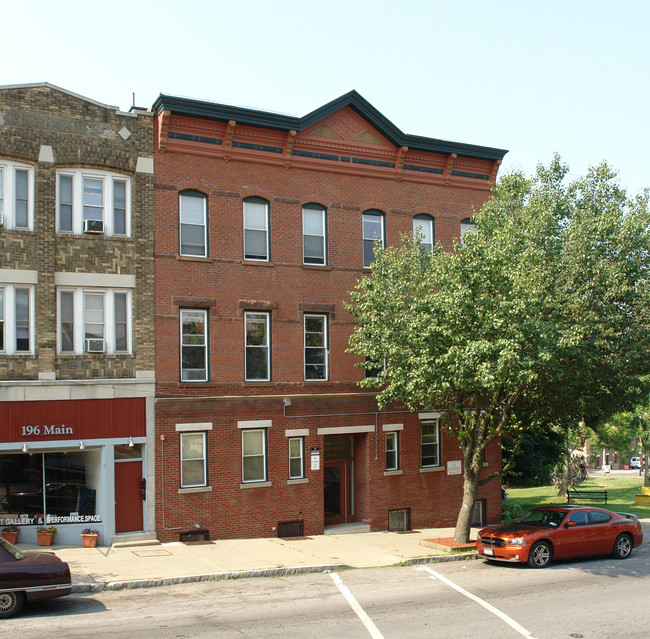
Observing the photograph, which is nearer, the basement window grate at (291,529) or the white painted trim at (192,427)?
the white painted trim at (192,427)

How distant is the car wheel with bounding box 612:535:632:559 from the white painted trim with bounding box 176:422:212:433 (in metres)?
11.1

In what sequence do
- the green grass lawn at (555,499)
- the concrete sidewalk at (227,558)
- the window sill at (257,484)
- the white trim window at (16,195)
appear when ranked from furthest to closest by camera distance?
1. the green grass lawn at (555,499)
2. the window sill at (257,484)
3. the white trim window at (16,195)
4. the concrete sidewalk at (227,558)

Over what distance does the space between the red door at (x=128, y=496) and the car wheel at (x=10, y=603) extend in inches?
287

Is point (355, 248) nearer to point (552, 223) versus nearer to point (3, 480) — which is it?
point (552, 223)

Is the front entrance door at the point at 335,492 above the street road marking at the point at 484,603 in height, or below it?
above

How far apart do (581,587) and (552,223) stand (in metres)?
9.31

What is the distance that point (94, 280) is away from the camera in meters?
20.4

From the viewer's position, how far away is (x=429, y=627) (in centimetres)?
1253

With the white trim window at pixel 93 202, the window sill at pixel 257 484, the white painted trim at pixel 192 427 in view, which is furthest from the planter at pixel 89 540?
the white trim window at pixel 93 202

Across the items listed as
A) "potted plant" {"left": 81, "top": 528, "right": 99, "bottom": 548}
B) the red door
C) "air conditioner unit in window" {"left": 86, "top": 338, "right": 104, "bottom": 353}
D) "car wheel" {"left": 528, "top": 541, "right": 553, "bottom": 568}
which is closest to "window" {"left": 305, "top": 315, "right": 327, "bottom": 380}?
the red door

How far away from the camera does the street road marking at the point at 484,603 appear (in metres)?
12.4

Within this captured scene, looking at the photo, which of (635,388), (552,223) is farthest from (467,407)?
(552,223)

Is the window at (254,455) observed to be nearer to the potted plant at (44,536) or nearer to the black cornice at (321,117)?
the potted plant at (44,536)

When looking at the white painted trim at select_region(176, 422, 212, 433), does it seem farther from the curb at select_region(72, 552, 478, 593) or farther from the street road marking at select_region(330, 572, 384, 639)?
the street road marking at select_region(330, 572, 384, 639)
